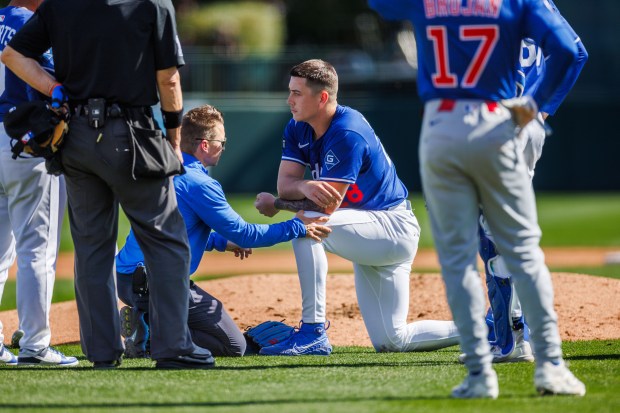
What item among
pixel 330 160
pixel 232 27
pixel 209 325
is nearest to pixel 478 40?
pixel 330 160

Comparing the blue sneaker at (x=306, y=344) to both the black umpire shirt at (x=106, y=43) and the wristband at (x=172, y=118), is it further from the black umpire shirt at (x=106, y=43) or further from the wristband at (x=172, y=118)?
the black umpire shirt at (x=106, y=43)

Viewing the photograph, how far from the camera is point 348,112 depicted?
605cm

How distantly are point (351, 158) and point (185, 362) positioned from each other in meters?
1.60

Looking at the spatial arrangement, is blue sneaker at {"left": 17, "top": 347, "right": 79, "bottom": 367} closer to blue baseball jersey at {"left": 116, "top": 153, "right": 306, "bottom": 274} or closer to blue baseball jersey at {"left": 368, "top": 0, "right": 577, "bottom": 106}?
blue baseball jersey at {"left": 116, "top": 153, "right": 306, "bottom": 274}

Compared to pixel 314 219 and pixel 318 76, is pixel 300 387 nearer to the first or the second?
pixel 314 219

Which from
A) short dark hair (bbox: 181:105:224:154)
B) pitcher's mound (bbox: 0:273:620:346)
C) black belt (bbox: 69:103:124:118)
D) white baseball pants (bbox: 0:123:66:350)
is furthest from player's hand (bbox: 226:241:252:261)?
black belt (bbox: 69:103:124:118)

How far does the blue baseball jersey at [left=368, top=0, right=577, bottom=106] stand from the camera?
4.13 m

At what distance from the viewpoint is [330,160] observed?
5.84 m

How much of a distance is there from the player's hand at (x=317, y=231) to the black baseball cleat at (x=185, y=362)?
1021mm

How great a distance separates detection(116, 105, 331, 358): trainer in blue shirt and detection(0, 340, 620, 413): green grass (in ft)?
0.79

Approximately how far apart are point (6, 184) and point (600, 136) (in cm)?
1858

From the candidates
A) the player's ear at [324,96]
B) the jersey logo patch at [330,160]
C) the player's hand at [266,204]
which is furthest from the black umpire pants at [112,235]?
the player's ear at [324,96]

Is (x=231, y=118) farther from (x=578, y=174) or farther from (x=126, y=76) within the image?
(x=126, y=76)

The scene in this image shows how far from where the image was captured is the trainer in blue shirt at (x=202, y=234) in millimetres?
5531
